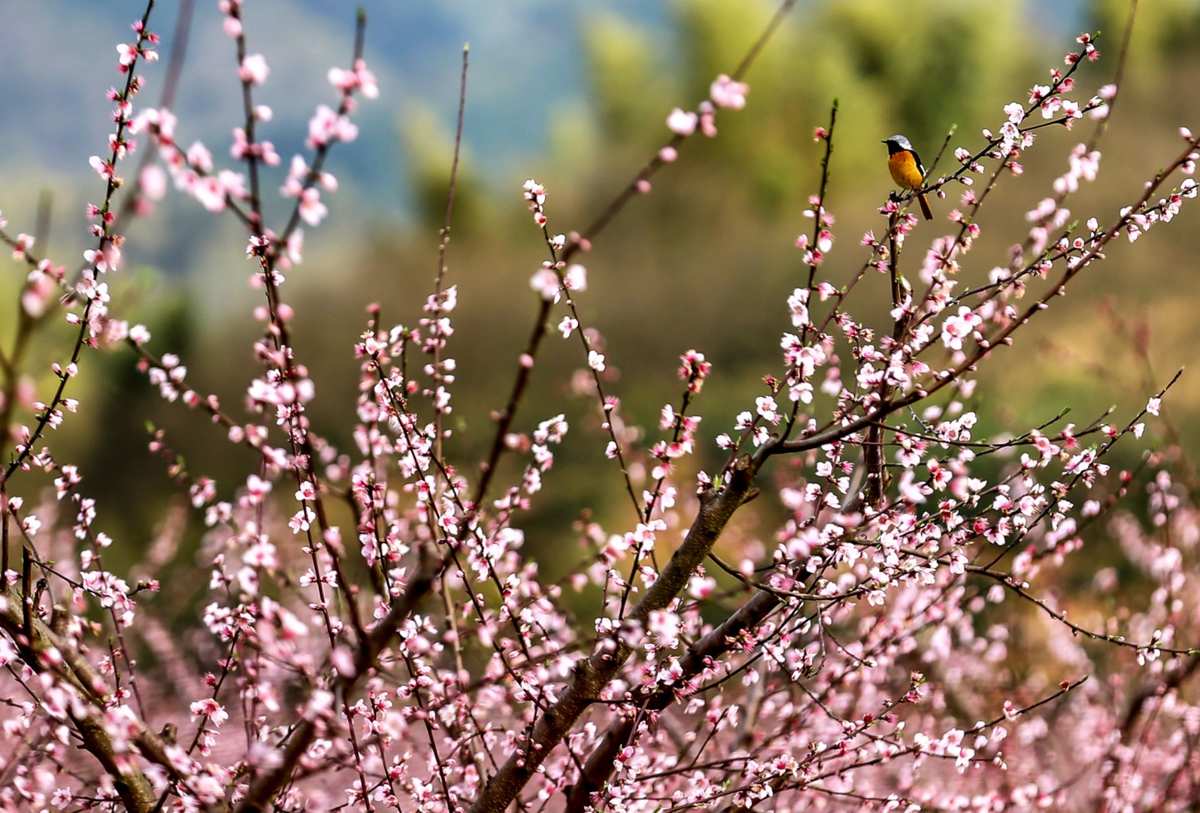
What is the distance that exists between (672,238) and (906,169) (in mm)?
13253

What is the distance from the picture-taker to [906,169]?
8.89 ft

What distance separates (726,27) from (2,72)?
140ft

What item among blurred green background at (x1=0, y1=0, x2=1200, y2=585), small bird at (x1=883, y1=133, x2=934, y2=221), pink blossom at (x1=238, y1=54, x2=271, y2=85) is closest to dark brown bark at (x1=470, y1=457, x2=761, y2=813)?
small bird at (x1=883, y1=133, x2=934, y2=221)

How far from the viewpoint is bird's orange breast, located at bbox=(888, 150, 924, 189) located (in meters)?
2.70

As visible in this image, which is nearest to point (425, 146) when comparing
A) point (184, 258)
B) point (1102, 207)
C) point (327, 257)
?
point (327, 257)

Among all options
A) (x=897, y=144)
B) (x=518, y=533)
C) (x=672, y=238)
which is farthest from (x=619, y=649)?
(x=672, y=238)

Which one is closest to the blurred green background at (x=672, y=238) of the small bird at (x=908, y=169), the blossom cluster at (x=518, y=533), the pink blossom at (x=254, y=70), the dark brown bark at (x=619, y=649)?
the blossom cluster at (x=518, y=533)

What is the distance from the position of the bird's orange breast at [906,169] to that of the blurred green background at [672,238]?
21.3 feet

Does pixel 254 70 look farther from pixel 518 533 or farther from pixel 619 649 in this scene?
pixel 518 533

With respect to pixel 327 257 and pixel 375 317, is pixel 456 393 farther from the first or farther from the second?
pixel 375 317

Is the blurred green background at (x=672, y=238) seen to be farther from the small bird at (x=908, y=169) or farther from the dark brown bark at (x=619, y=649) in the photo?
the dark brown bark at (x=619, y=649)

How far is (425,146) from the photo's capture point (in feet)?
58.1

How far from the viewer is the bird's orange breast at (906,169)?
8.86 ft

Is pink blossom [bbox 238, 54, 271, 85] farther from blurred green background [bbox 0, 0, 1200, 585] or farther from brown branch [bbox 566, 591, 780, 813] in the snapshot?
blurred green background [bbox 0, 0, 1200, 585]
